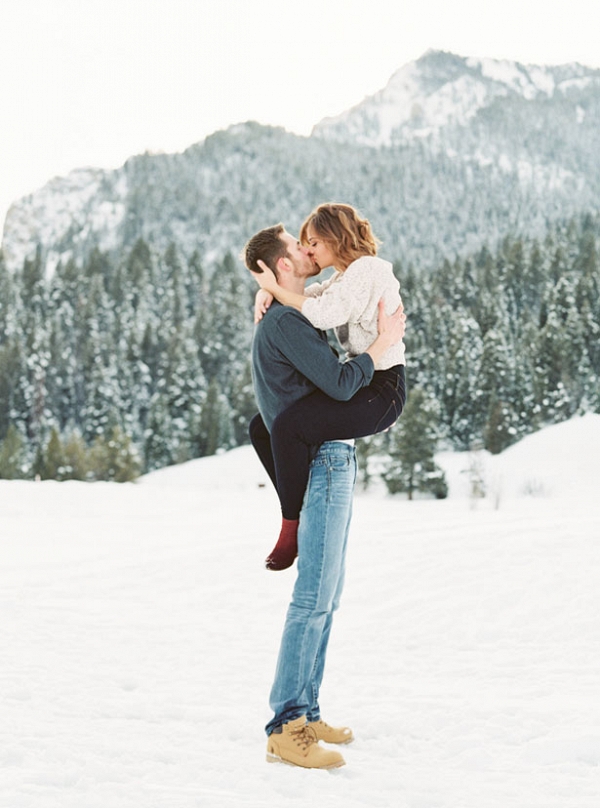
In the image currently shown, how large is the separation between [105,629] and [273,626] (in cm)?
154

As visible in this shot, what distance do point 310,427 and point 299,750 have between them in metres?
1.43

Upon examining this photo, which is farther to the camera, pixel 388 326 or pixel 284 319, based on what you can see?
pixel 388 326

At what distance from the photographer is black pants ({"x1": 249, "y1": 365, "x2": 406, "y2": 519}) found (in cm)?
333

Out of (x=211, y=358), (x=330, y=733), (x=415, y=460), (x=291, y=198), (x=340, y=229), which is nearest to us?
(x=340, y=229)

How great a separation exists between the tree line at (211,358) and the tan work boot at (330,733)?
38.2 meters

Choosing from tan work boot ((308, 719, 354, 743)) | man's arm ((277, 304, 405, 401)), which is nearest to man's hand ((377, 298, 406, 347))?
man's arm ((277, 304, 405, 401))

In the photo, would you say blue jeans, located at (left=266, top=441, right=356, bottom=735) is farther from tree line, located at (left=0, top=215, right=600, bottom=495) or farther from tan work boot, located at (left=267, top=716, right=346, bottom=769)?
tree line, located at (left=0, top=215, right=600, bottom=495)

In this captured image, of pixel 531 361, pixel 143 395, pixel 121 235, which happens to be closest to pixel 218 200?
pixel 121 235

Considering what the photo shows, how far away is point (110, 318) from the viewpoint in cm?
9131

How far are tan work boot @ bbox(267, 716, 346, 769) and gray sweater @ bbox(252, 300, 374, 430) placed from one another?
1376 mm

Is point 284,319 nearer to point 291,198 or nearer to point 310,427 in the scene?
point 310,427

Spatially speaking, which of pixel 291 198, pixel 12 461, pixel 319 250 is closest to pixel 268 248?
pixel 319 250

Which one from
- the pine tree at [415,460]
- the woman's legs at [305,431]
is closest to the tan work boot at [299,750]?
the woman's legs at [305,431]

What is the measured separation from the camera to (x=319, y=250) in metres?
3.52
